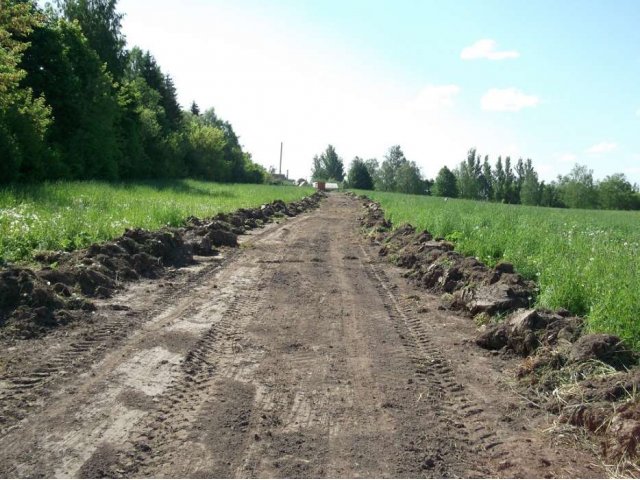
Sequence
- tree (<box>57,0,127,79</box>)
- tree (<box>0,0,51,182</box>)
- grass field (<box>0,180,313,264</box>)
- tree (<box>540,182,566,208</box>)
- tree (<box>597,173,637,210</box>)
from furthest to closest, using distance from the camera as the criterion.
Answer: tree (<box>540,182,566,208</box>) → tree (<box>597,173,637,210</box>) → tree (<box>57,0,127,79</box>) → tree (<box>0,0,51,182</box>) → grass field (<box>0,180,313,264</box>)

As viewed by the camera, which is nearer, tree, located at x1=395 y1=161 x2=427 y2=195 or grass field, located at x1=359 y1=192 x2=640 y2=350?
grass field, located at x1=359 y1=192 x2=640 y2=350

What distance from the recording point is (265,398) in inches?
206

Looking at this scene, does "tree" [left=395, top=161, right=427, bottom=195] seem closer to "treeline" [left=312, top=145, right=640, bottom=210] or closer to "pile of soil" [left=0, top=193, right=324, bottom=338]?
"treeline" [left=312, top=145, right=640, bottom=210]

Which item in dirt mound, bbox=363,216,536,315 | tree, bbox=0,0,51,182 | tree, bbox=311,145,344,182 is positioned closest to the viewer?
dirt mound, bbox=363,216,536,315

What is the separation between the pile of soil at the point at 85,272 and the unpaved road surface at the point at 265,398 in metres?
0.44

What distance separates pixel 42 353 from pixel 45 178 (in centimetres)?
2396

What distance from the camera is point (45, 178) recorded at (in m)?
27.4

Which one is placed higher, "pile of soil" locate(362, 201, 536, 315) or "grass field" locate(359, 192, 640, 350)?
"grass field" locate(359, 192, 640, 350)

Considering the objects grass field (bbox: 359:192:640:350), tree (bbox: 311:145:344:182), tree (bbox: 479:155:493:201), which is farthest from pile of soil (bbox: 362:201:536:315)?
tree (bbox: 311:145:344:182)

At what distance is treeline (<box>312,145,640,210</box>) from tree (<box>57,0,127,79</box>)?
6850 centimetres

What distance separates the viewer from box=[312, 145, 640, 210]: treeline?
104 metres

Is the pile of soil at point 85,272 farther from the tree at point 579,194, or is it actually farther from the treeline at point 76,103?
the tree at point 579,194

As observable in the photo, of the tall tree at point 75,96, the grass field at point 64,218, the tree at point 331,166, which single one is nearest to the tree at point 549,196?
the tree at point 331,166

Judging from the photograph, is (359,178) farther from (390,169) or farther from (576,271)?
(576,271)
